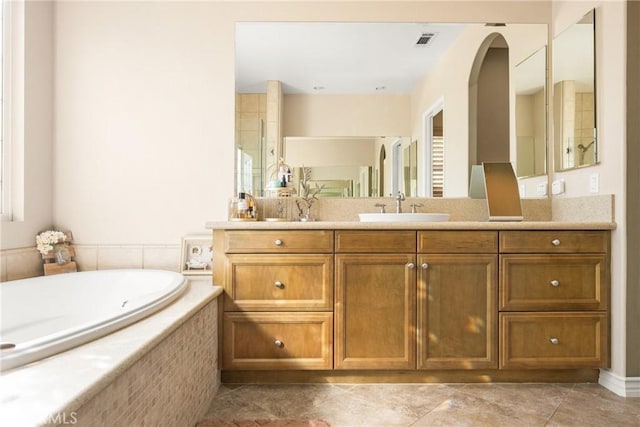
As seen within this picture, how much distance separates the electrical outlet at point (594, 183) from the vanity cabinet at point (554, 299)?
0.85ft

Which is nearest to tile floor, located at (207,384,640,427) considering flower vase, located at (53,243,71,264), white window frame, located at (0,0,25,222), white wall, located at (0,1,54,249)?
flower vase, located at (53,243,71,264)

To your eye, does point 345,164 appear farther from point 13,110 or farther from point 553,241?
point 13,110

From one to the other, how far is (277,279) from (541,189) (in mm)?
1846

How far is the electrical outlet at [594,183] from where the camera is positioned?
7.53 feet

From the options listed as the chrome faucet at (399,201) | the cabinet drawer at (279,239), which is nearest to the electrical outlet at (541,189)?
the chrome faucet at (399,201)

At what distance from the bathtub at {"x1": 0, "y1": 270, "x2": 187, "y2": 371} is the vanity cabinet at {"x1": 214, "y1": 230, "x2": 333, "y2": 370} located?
1.03 feet

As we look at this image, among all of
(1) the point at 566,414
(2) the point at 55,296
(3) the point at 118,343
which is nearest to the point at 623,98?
(1) the point at 566,414

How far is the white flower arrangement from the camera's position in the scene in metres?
2.51

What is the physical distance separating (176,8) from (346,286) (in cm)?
209

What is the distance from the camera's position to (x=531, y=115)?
9.14ft

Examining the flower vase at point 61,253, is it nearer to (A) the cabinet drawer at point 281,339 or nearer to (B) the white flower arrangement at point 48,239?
(B) the white flower arrangement at point 48,239

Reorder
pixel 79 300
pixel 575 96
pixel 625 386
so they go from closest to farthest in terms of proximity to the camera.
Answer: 1. pixel 625 386
2. pixel 79 300
3. pixel 575 96

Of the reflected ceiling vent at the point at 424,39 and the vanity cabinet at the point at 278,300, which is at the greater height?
the reflected ceiling vent at the point at 424,39

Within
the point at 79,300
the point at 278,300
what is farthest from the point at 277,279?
the point at 79,300
